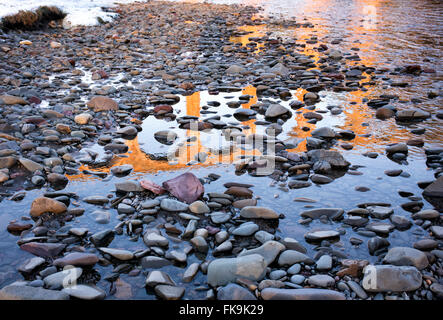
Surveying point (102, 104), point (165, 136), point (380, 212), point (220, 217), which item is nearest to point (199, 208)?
point (220, 217)

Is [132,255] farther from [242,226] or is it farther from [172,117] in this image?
[172,117]

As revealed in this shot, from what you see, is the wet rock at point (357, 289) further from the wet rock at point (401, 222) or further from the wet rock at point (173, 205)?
the wet rock at point (173, 205)

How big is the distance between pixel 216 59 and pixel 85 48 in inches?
148

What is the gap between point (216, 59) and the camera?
8.45m

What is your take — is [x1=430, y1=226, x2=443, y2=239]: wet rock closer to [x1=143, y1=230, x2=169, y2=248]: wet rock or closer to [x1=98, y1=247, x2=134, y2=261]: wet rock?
[x1=143, y1=230, x2=169, y2=248]: wet rock

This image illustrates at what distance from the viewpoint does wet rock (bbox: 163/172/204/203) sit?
316 centimetres

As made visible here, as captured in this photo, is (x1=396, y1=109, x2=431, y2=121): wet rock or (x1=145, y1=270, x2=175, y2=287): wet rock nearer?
(x1=145, y1=270, x2=175, y2=287): wet rock

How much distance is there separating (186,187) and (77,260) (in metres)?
1.14

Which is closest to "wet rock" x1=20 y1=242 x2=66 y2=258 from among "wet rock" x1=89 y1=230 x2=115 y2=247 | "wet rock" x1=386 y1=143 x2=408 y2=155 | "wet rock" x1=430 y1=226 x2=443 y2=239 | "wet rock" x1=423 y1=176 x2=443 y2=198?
"wet rock" x1=89 y1=230 x2=115 y2=247

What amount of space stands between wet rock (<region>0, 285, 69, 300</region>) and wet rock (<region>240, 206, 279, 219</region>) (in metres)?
1.43

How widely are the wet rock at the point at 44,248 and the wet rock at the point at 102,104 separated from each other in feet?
10.2

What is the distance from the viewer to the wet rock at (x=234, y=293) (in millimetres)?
2100

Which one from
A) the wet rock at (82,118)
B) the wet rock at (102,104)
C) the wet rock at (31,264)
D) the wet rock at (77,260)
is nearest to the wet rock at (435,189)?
the wet rock at (77,260)
